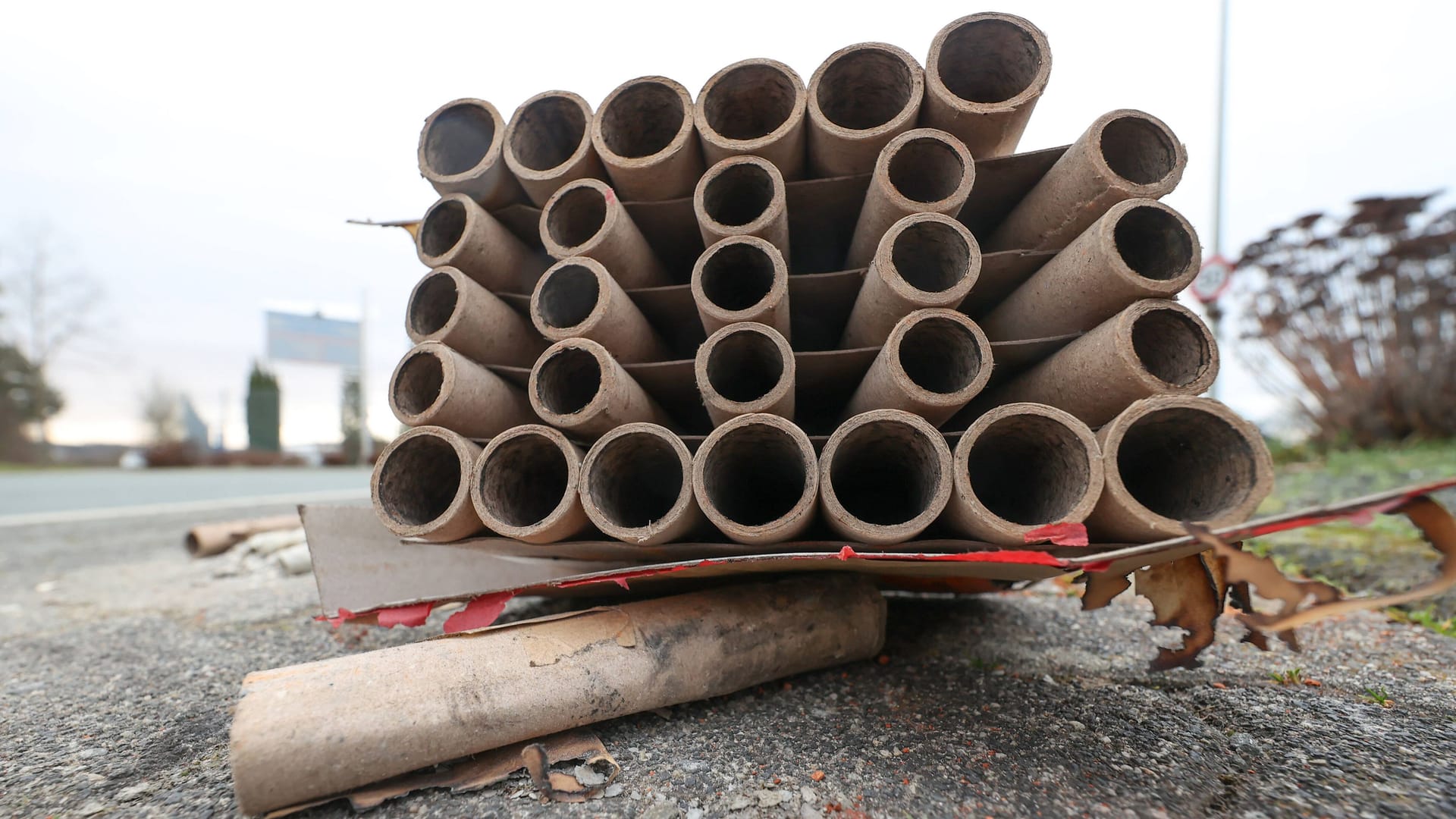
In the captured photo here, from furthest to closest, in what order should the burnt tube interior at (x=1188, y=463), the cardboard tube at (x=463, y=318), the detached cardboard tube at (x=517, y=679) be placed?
the cardboard tube at (x=463, y=318)
the burnt tube interior at (x=1188, y=463)
the detached cardboard tube at (x=517, y=679)

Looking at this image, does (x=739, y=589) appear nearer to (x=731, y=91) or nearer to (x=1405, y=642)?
(x=731, y=91)

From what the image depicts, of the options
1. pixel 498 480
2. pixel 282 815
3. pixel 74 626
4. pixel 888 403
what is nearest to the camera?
pixel 282 815

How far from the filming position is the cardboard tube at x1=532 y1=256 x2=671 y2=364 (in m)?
2.06

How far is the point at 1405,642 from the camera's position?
2455 mm

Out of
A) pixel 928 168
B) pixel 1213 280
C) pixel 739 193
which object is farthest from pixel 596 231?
pixel 1213 280

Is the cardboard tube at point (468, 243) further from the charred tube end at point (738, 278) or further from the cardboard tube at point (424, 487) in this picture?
the charred tube end at point (738, 278)

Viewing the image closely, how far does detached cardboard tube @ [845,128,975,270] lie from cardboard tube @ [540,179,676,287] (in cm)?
78

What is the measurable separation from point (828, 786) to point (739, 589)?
681 millimetres

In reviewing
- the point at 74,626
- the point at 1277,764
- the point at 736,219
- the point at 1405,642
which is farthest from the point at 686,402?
the point at 74,626

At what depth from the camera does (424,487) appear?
2197 millimetres

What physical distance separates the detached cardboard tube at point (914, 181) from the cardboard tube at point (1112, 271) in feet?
1.18

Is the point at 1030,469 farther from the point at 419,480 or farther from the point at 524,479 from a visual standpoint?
the point at 419,480

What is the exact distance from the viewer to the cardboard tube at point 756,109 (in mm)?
2164

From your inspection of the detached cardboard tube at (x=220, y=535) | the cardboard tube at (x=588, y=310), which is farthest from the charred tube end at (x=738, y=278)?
the detached cardboard tube at (x=220, y=535)
